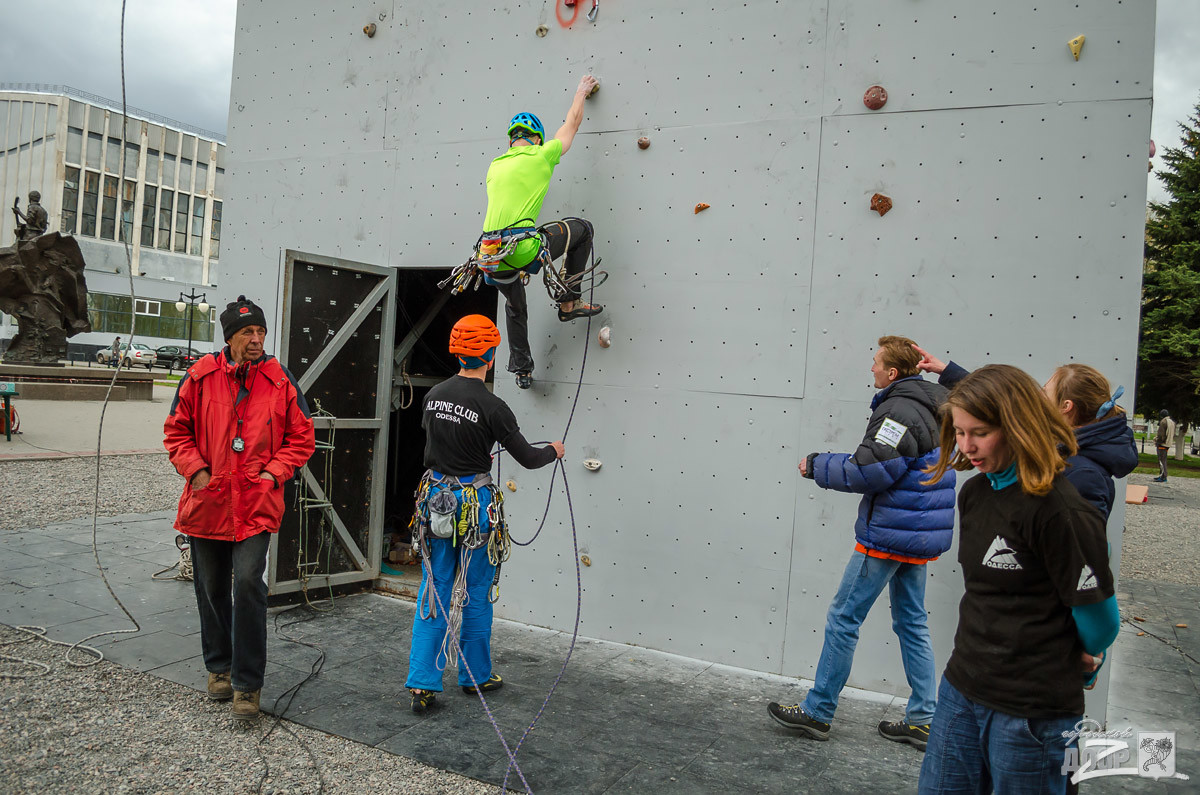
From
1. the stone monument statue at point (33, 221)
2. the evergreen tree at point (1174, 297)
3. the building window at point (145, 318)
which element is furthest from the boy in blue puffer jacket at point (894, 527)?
the building window at point (145, 318)

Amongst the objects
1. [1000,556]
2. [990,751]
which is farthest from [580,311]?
[990,751]

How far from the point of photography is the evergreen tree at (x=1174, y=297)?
25.0 meters

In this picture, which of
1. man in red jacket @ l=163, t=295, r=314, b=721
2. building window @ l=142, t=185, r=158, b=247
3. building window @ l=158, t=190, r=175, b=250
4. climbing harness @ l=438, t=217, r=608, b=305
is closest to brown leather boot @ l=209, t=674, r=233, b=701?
man in red jacket @ l=163, t=295, r=314, b=721

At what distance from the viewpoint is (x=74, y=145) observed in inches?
1967

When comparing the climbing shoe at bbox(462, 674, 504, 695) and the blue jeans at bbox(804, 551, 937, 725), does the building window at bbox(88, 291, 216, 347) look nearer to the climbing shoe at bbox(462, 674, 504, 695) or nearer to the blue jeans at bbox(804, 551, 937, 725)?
the climbing shoe at bbox(462, 674, 504, 695)

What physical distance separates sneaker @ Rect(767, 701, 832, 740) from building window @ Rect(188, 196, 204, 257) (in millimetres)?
62985

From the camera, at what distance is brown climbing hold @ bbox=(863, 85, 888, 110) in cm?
420

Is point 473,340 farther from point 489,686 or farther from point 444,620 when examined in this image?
point 489,686

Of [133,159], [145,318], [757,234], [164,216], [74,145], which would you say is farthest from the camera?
[164,216]

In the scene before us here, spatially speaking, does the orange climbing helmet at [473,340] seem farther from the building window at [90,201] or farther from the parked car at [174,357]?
the building window at [90,201]

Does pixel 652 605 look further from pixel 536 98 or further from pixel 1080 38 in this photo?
pixel 1080 38

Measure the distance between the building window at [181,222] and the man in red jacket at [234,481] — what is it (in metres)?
61.0

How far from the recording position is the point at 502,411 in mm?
3826

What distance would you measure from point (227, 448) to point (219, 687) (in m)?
1.16
